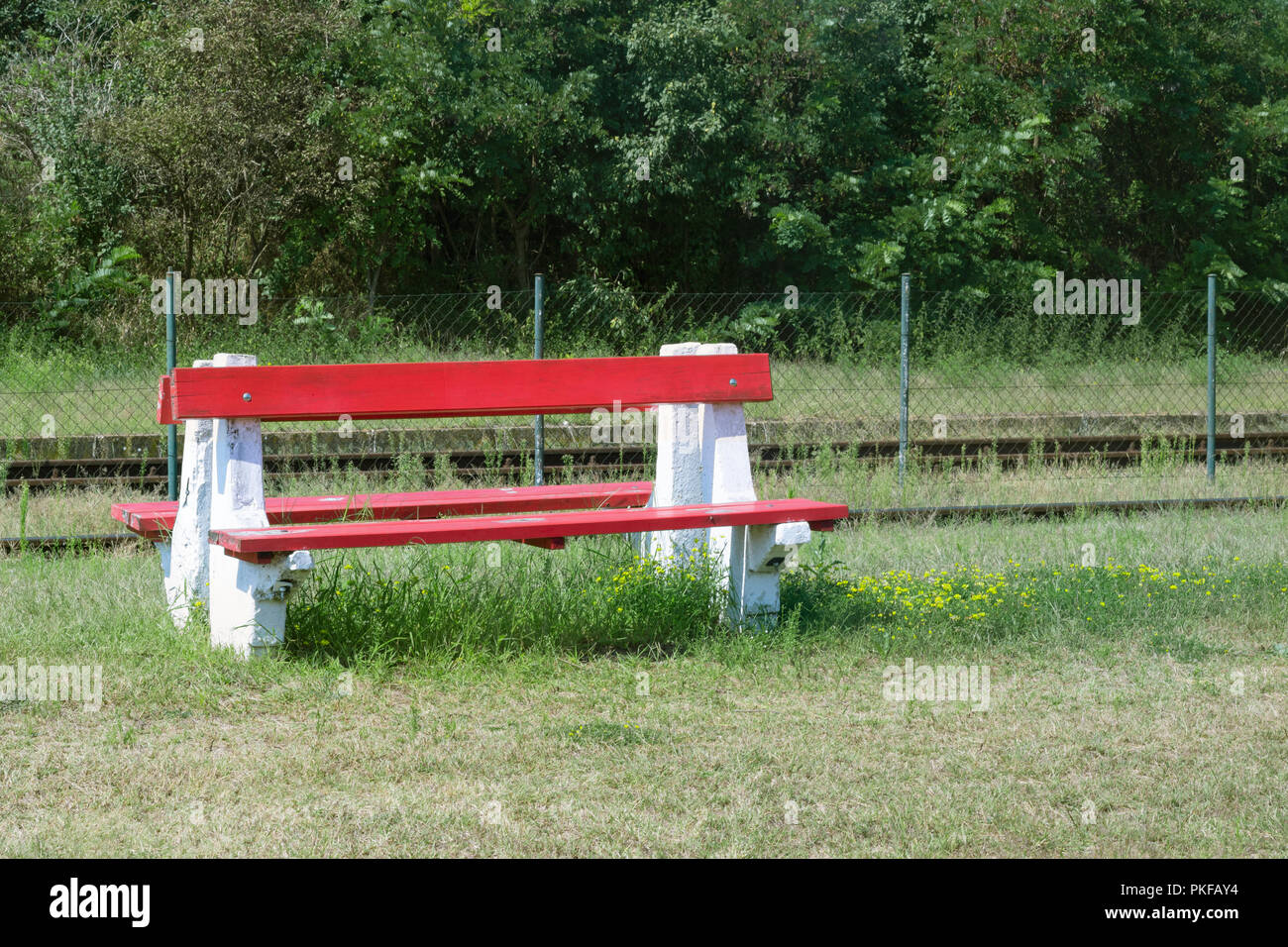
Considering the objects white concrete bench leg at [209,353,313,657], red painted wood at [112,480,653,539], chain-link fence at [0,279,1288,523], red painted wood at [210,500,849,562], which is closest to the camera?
red painted wood at [210,500,849,562]

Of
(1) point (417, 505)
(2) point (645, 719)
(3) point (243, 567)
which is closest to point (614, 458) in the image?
(1) point (417, 505)

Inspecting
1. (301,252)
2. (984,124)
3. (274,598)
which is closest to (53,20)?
(301,252)

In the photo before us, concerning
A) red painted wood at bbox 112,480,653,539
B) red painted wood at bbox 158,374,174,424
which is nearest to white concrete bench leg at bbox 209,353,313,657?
red painted wood at bbox 112,480,653,539

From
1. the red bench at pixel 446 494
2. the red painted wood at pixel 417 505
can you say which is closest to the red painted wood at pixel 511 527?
the red bench at pixel 446 494

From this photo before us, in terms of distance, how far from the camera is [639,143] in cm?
1986

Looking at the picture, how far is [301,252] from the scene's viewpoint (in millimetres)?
18312

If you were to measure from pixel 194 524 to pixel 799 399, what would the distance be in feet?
31.5

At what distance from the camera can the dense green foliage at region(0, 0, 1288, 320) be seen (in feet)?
57.3

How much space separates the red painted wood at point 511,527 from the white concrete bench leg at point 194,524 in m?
0.51

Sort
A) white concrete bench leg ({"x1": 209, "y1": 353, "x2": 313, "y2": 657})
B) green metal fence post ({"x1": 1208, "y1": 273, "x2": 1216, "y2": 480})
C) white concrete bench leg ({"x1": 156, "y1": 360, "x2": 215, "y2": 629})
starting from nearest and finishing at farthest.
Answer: white concrete bench leg ({"x1": 209, "y1": 353, "x2": 313, "y2": 657}) → white concrete bench leg ({"x1": 156, "y1": 360, "x2": 215, "y2": 629}) → green metal fence post ({"x1": 1208, "y1": 273, "x2": 1216, "y2": 480})

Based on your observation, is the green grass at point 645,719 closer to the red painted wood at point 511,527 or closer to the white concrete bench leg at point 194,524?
the white concrete bench leg at point 194,524

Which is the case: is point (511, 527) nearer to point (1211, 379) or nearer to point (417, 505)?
point (417, 505)

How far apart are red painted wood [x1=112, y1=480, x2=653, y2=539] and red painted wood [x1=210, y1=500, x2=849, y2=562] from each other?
0.64m

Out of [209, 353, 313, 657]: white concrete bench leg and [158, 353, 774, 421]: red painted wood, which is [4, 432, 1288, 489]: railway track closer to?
[158, 353, 774, 421]: red painted wood
